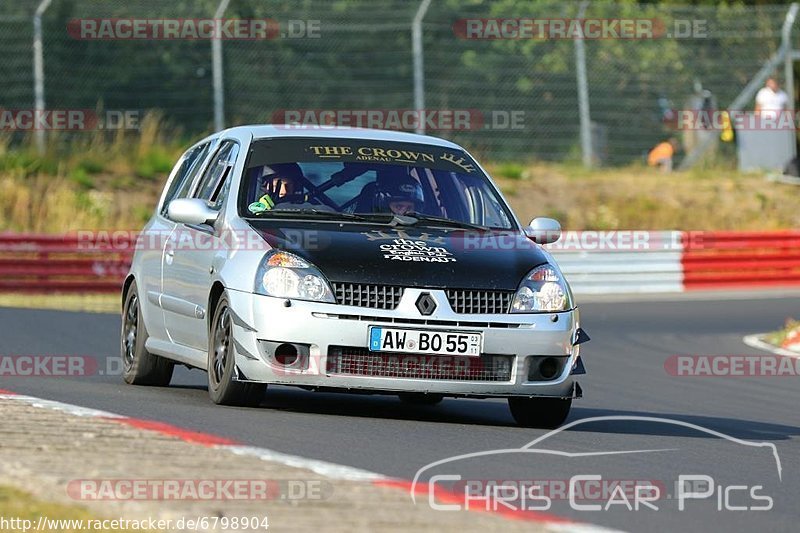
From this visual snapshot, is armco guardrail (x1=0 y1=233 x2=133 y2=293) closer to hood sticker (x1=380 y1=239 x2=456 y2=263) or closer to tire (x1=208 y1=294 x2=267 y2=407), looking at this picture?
tire (x1=208 y1=294 x2=267 y2=407)

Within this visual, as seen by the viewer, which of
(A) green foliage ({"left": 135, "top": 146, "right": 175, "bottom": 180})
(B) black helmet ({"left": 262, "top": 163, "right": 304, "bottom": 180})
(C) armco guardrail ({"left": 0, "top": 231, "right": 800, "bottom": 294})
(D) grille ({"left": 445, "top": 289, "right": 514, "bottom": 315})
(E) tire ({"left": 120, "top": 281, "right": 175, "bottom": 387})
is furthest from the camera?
(A) green foliage ({"left": 135, "top": 146, "right": 175, "bottom": 180})

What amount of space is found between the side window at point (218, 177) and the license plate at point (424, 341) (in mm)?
1594

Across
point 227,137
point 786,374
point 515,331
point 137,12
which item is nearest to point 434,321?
point 515,331

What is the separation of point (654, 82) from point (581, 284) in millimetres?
6021

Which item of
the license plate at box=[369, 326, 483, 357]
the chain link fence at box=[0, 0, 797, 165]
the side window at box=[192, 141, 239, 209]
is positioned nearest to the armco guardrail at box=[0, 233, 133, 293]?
the chain link fence at box=[0, 0, 797, 165]

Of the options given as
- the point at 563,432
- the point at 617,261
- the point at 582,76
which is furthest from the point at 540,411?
the point at 582,76

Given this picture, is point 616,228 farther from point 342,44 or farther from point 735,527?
point 735,527

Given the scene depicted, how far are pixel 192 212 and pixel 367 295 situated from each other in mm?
1359

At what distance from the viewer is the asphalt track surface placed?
662cm

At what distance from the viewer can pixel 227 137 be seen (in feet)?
33.6

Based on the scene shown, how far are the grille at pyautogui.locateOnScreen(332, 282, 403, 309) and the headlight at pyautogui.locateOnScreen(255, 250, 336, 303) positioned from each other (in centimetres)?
5

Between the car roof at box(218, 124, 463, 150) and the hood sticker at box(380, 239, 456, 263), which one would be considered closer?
the hood sticker at box(380, 239, 456, 263)

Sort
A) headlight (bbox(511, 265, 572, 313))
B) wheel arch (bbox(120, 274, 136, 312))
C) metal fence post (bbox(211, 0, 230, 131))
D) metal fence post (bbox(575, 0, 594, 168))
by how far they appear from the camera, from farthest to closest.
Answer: metal fence post (bbox(575, 0, 594, 168))
metal fence post (bbox(211, 0, 230, 131))
wheel arch (bbox(120, 274, 136, 312))
headlight (bbox(511, 265, 572, 313))

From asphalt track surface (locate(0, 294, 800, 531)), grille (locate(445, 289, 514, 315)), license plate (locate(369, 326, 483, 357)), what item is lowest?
asphalt track surface (locate(0, 294, 800, 531))
